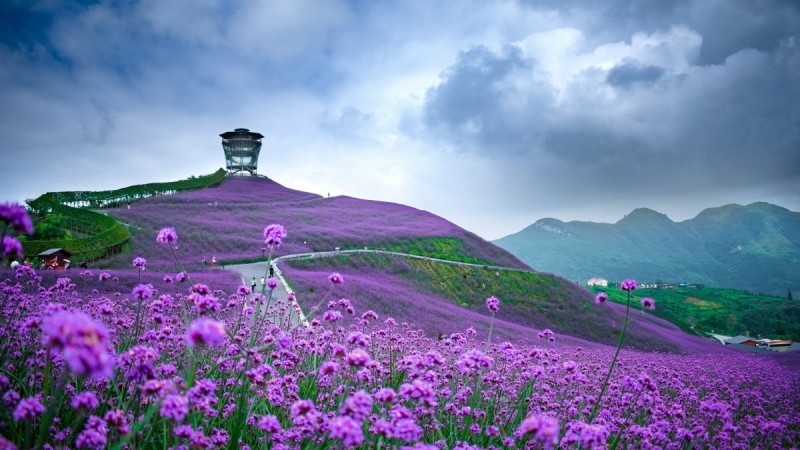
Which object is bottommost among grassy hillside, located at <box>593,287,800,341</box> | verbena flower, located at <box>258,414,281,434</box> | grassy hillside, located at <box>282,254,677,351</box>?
grassy hillside, located at <box>593,287,800,341</box>

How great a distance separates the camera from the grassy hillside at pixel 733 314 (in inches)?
2282

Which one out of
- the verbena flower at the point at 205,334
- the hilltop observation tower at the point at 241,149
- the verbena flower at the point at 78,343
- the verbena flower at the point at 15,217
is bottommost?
the verbena flower at the point at 205,334

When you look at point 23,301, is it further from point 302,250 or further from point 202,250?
point 302,250

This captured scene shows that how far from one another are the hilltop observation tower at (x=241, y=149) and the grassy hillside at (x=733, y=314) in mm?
59586

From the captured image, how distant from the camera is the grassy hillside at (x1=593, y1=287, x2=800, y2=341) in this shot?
2282 inches

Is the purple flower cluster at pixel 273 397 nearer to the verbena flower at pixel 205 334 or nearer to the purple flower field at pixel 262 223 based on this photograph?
the verbena flower at pixel 205 334

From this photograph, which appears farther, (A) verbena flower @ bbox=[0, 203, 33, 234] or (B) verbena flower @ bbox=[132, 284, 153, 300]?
(B) verbena flower @ bbox=[132, 284, 153, 300]

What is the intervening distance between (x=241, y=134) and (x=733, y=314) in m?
80.0

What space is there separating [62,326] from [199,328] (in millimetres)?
595

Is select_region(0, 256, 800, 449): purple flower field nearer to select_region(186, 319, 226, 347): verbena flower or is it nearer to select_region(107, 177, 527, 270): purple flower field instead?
select_region(186, 319, 226, 347): verbena flower

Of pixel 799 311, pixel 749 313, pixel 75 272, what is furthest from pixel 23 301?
pixel 799 311

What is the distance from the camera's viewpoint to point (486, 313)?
30.8 m

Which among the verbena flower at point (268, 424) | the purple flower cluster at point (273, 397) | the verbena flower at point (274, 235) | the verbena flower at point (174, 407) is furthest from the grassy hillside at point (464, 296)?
the verbena flower at point (174, 407)

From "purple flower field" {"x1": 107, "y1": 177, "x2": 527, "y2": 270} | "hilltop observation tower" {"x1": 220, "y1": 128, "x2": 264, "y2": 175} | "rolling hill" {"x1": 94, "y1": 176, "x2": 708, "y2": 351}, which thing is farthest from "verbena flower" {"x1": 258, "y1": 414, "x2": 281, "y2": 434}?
"hilltop observation tower" {"x1": 220, "y1": 128, "x2": 264, "y2": 175}
